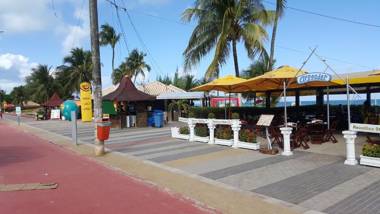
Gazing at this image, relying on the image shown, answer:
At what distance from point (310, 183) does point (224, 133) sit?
6.31 m

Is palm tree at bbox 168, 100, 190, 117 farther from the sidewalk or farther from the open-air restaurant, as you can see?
the sidewalk

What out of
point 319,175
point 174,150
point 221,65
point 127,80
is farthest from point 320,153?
point 127,80

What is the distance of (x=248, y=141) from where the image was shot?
43.3 feet

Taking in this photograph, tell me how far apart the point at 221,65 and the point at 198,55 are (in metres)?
1.65

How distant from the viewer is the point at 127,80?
27.1 meters

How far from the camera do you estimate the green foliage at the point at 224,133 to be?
46.7 feet

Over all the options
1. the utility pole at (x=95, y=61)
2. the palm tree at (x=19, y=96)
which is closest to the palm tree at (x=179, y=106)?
the utility pole at (x=95, y=61)

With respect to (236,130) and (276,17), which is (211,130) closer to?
(236,130)

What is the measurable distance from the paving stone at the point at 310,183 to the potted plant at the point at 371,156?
0.25 meters

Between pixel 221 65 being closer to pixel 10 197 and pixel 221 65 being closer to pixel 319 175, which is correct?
pixel 319 175

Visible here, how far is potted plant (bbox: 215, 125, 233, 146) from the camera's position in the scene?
14133 mm

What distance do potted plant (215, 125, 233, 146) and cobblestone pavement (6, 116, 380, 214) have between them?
35 cm

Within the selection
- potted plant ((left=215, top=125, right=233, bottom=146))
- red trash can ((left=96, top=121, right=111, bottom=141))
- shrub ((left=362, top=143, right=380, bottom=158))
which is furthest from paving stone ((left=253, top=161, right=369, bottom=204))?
red trash can ((left=96, top=121, right=111, bottom=141))

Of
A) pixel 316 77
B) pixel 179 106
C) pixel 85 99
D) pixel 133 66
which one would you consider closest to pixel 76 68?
pixel 133 66
